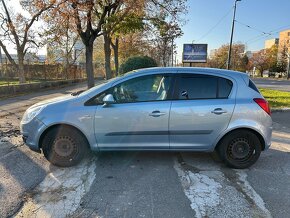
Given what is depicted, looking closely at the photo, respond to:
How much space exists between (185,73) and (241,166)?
72.6 inches

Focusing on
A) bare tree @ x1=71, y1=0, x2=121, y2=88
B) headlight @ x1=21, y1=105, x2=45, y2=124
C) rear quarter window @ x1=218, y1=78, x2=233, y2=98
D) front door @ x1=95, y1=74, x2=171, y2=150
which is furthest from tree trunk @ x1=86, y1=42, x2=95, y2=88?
rear quarter window @ x1=218, y1=78, x2=233, y2=98

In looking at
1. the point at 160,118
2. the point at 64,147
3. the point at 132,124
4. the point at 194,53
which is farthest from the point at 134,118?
the point at 194,53

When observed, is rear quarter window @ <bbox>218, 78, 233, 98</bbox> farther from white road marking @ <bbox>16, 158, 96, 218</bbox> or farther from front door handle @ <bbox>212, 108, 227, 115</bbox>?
white road marking @ <bbox>16, 158, 96, 218</bbox>

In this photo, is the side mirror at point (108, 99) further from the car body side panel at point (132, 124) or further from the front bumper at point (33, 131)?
the front bumper at point (33, 131)

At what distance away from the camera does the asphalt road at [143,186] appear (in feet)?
10.6

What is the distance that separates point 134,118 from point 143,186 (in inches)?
42.3

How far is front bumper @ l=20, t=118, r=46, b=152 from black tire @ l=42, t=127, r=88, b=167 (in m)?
0.12

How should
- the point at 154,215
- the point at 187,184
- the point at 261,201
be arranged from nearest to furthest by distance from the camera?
the point at 154,215 < the point at 261,201 < the point at 187,184

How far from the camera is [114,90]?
14.6ft

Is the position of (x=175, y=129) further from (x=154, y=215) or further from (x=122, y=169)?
(x=154, y=215)

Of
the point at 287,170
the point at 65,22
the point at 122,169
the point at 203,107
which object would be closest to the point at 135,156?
the point at 122,169

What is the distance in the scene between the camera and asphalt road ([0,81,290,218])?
3242mm

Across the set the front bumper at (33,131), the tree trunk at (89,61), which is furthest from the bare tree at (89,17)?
the front bumper at (33,131)

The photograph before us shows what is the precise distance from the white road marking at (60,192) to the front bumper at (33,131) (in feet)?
1.93
